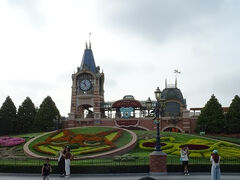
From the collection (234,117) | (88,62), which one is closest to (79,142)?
(234,117)

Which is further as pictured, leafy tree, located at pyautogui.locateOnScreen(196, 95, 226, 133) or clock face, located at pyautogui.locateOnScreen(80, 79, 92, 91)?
clock face, located at pyautogui.locateOnScreen(80, 79, 92, 91)

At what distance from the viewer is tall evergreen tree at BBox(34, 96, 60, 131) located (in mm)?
66312

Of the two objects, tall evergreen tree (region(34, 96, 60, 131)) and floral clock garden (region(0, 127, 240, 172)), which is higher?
tall evergreen tree (region(34, 96, 60, 131))

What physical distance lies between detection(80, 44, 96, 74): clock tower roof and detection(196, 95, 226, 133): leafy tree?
26.3 m

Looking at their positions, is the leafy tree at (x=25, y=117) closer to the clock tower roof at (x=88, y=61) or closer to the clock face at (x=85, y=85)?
the clock face at (x=85, y=85)

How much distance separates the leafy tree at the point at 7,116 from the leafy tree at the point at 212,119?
35.3 m

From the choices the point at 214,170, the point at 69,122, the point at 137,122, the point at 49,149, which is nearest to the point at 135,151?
the point at 49,149

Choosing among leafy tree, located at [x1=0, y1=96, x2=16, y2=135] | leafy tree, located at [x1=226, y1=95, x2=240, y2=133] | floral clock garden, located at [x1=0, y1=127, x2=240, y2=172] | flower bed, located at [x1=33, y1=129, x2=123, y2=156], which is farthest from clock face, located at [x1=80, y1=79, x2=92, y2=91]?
leafy tree, located at [x1=226, y1=95, x2=240, y2=133]

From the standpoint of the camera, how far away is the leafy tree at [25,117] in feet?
225

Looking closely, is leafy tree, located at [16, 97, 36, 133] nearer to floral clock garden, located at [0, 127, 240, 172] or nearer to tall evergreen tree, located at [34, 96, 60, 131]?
tall evergreen tree, located at [34, 96, 60, 131]

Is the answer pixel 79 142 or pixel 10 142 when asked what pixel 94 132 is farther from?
pixel 10 142

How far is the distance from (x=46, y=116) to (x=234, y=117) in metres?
34.9

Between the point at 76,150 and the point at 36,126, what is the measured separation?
3025 cm

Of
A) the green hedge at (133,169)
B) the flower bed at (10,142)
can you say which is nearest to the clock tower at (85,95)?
the flower bed at (10,142)
